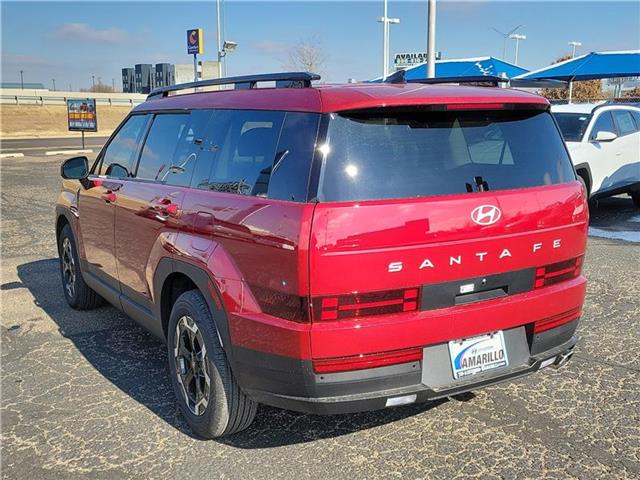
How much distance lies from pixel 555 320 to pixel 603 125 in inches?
325

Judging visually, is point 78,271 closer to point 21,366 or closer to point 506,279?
point 21,366

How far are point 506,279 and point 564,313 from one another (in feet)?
1.72

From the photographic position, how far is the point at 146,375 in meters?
4.13

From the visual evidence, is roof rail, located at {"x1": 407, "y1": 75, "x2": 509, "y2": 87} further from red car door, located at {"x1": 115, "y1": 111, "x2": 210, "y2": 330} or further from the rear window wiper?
red car door, located at {"x1": 115, "y1": 111, "x2": 210, "y2": 330}

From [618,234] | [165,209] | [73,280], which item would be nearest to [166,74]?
[618,234]

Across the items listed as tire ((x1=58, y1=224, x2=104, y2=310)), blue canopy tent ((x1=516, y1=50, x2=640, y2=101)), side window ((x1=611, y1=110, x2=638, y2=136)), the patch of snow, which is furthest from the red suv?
blue canopy tent ((x1=516, y1=50, x2=640, y2=101))

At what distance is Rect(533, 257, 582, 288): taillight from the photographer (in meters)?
3.07

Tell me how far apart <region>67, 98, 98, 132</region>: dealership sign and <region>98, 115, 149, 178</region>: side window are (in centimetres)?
2147

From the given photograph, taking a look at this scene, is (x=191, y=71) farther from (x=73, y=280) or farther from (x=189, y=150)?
(x=189, y=150)

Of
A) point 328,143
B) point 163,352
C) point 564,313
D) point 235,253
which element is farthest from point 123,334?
point 564,313

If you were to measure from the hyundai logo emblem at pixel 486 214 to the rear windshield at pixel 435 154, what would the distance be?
110 millimetres

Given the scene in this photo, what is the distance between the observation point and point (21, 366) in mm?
4309

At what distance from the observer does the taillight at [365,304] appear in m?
2.56

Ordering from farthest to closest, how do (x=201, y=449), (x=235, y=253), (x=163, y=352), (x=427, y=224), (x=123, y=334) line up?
(x=123, y=334)
(x=163, y=352)
(x=201, y=449)
(x=235, y=253)
(x=427, y=224)
